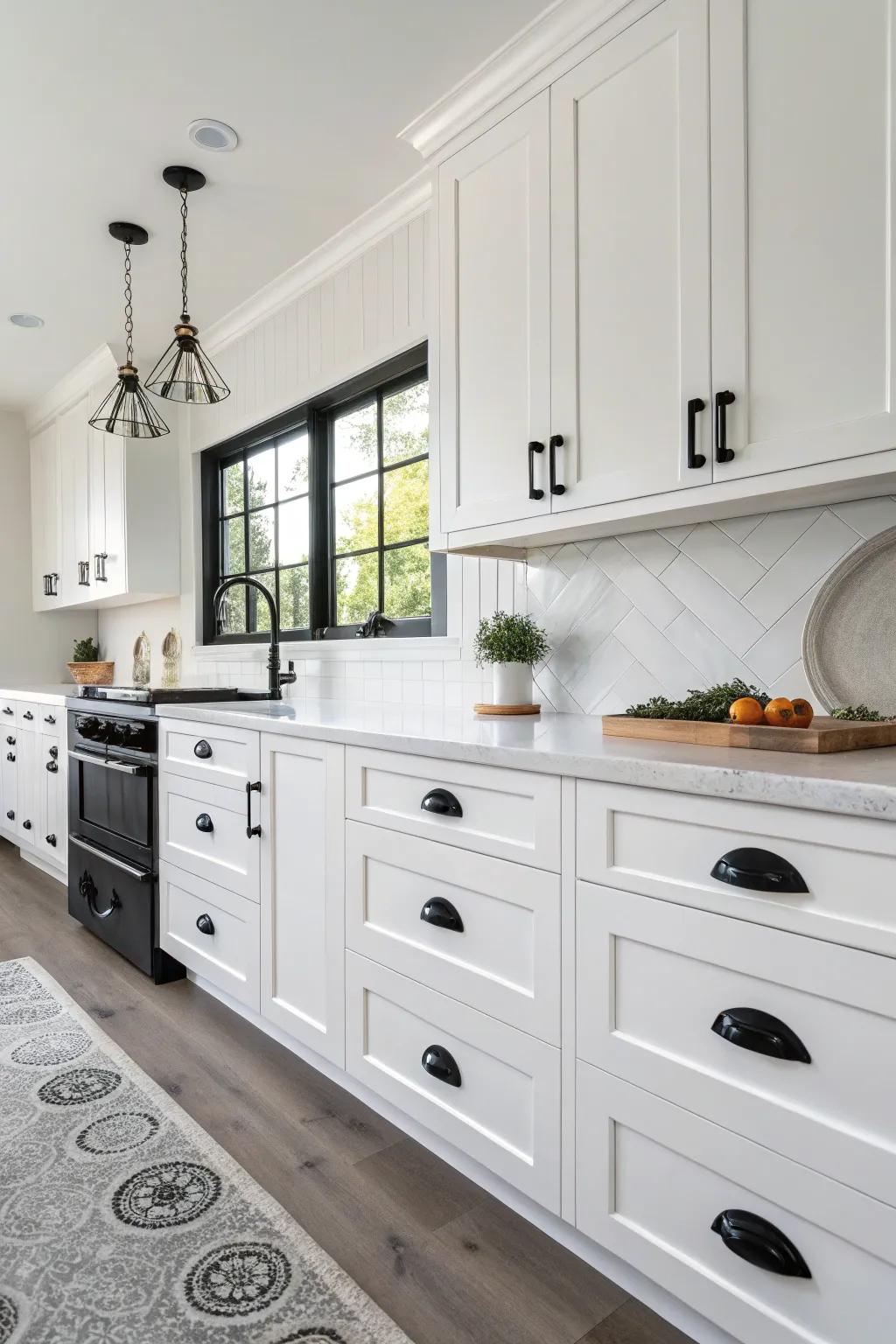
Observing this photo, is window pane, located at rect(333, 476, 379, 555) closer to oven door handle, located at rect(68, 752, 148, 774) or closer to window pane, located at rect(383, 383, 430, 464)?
window pane, located at rect(383, 383, 430, 464)

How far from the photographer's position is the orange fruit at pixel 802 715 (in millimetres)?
1344

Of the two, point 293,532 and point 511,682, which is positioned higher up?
point 293,532

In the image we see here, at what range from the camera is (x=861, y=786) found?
958mm

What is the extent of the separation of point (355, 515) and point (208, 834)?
1.38m

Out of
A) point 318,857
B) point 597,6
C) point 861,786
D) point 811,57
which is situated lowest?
point 318,857

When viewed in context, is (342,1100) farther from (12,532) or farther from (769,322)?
(12,532)

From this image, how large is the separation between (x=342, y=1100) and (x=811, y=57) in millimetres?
2254

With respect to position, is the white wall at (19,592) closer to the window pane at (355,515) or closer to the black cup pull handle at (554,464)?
the window pane at (355,515)

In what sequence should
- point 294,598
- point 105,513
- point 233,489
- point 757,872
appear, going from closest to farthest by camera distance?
point 757,872 < point 294,598 < point 233,489 < point 105,513

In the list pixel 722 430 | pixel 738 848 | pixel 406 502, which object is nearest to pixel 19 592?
pixel 406 502

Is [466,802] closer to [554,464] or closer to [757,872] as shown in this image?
[757,872]

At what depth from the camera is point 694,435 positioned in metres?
1.54

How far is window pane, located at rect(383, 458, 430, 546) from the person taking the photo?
2.89m

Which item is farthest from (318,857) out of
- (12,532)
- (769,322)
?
(12,532)
